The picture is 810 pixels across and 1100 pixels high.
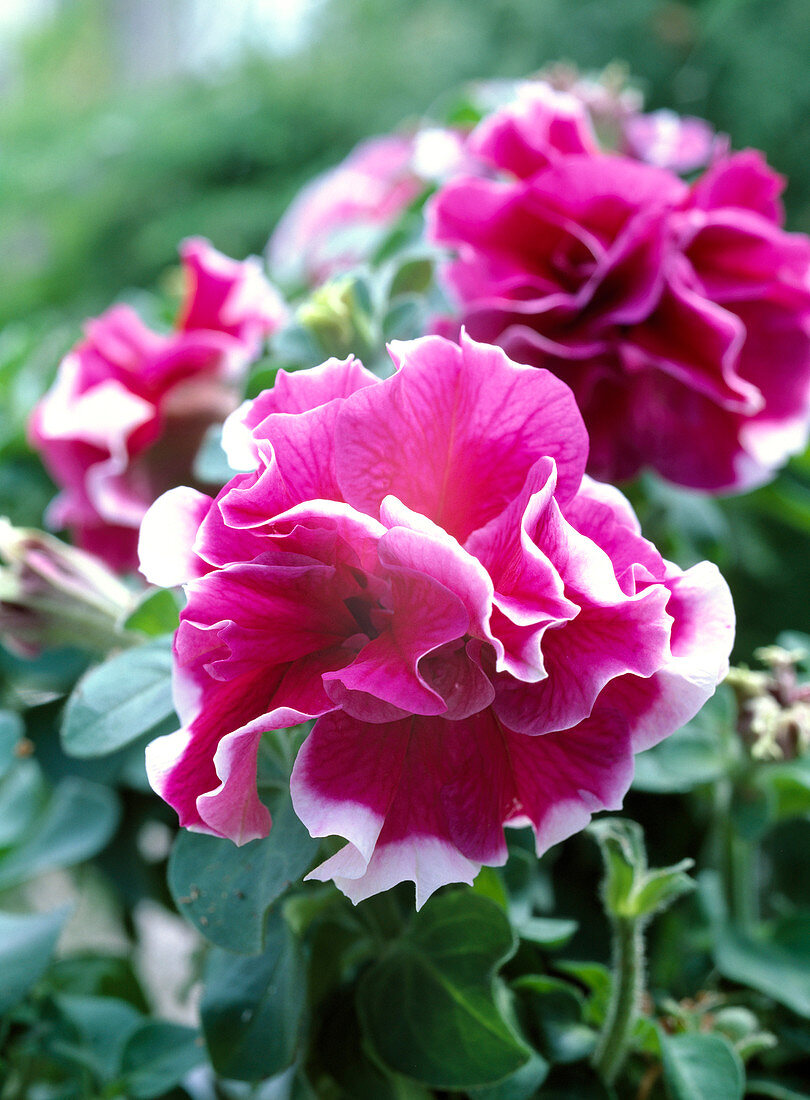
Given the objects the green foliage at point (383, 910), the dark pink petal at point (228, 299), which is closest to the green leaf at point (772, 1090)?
the green foliage at point (383, 910)

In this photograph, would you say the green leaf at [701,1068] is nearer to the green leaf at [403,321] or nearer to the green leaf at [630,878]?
the green leaf at [630,878]

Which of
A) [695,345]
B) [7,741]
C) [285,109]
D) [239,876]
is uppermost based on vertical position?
[695,345]

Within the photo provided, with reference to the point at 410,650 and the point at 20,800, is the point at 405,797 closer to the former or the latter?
the point at 410,650

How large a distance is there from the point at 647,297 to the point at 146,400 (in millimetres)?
198

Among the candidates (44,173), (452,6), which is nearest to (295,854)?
(44,173)

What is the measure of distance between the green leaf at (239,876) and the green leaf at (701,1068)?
0.42ft

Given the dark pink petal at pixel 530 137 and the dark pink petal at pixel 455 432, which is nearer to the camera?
the dark pink petal at pixel 455 432

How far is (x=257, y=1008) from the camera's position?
27 centimetres

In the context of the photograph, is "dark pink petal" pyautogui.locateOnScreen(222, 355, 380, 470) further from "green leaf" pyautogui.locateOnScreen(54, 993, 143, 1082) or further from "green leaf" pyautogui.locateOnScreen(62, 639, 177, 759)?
"green leaf" pyautogui.locateOnScreen(54, 993, 143, 1082)

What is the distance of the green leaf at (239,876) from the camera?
0.75 ft

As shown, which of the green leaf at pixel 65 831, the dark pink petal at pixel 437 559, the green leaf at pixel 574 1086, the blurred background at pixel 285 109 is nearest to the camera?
the dark pink petal at pixel 437 559

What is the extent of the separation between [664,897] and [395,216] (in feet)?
1.17

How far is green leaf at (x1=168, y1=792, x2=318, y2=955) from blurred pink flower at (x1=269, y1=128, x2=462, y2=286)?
0.94 feet

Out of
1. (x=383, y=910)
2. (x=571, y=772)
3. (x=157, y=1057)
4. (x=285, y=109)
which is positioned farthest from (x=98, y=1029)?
(x=285, y=109)
